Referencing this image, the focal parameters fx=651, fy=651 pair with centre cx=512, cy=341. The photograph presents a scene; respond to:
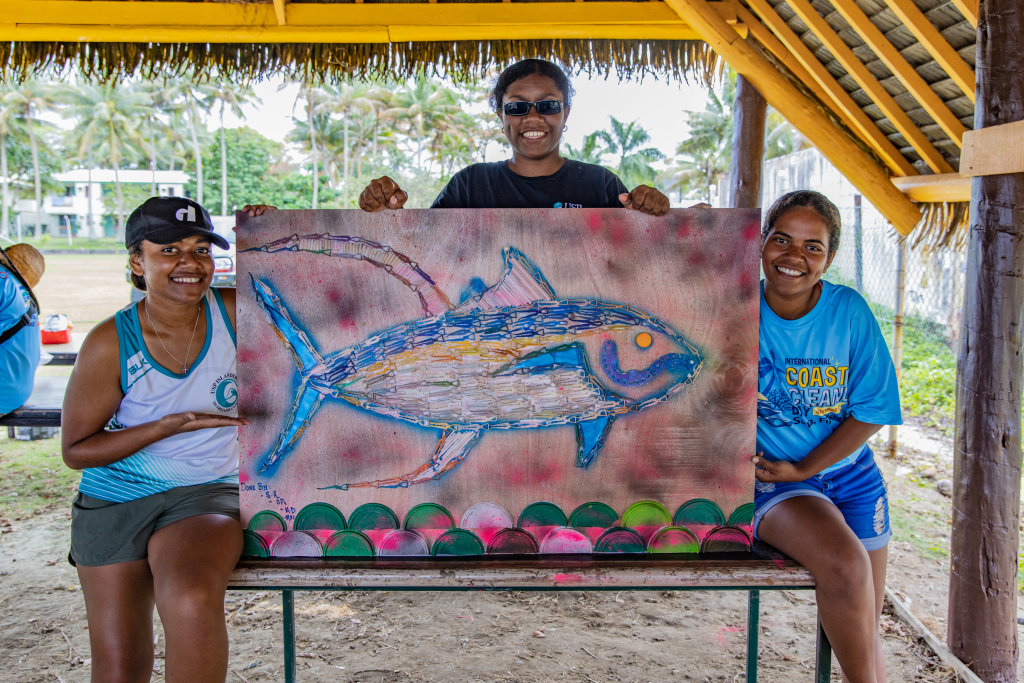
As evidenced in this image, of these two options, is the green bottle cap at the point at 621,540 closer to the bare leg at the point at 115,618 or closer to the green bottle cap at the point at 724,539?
the green bottle cap at the point at 724,539

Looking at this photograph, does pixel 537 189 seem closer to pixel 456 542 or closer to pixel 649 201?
pixel 649 201

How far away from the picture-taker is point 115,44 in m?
4.12

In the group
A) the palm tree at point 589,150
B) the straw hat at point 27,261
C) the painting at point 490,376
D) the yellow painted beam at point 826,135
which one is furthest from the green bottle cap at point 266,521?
the palm tree at point 589,150

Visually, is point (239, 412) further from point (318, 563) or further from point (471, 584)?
point (471, 584)

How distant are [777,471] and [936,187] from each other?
2616 mm

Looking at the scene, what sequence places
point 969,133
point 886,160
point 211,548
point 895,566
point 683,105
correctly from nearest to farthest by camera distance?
point 211,548
point 969,133
point 895,566
point 886,160
point 683,105

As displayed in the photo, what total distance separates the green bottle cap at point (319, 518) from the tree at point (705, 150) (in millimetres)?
30228

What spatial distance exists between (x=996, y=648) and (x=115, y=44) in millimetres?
5549

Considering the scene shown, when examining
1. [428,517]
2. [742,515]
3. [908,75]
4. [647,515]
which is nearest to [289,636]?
[428,517]

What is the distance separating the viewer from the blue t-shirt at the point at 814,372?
71.7 inches

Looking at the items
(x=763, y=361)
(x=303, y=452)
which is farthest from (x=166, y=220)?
(x=763, y=361)

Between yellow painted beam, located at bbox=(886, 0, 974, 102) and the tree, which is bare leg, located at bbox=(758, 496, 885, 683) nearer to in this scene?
yellow painted beam, located at bbox=(886, 0, 974, 102)

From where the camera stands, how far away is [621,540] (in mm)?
1737

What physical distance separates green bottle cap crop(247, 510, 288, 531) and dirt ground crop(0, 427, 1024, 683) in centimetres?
120
